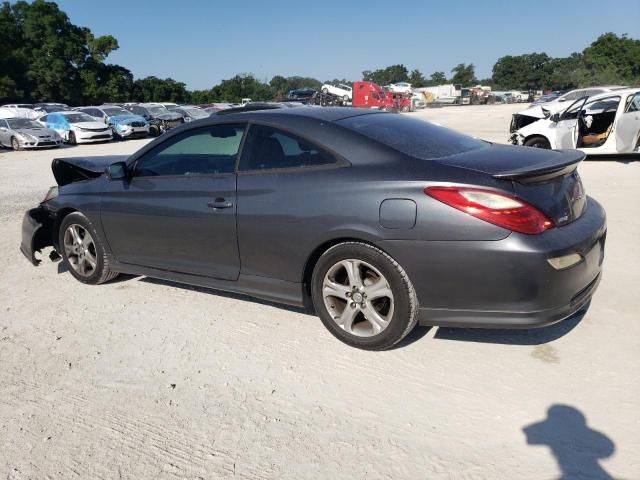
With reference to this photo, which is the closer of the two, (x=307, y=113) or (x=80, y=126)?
(x=307, y=113)

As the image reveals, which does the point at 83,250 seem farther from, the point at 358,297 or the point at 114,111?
the point at 114,111

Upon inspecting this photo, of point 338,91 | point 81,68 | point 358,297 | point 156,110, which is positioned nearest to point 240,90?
point 81,68

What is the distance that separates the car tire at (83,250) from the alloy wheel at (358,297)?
2351 millimetres

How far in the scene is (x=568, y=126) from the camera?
37.5ft

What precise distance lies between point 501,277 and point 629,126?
9653 mm

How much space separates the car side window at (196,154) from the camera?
399 centimetres

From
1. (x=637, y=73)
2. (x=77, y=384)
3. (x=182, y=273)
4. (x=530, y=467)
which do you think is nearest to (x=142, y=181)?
(x=182, y=273)

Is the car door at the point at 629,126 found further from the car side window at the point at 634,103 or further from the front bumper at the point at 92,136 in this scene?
the front bumper at the point at 92,136

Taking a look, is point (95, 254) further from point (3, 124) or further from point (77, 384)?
point (3, 124)

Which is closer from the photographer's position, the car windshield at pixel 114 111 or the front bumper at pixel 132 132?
the front bumper at pixel 132 132

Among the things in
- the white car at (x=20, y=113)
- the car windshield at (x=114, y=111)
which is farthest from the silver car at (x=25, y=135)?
the white car at (x=20, y=113)

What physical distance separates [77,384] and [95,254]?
6.19 feet

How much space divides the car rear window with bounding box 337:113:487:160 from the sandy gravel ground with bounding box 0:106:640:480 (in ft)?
4.08

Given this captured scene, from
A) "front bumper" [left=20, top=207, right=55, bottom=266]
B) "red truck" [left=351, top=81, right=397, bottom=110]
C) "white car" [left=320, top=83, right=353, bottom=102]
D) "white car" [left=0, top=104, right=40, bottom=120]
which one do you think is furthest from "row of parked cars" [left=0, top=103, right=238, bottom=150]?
"white car" [left=320, top=83, right=353, bottom=102]
